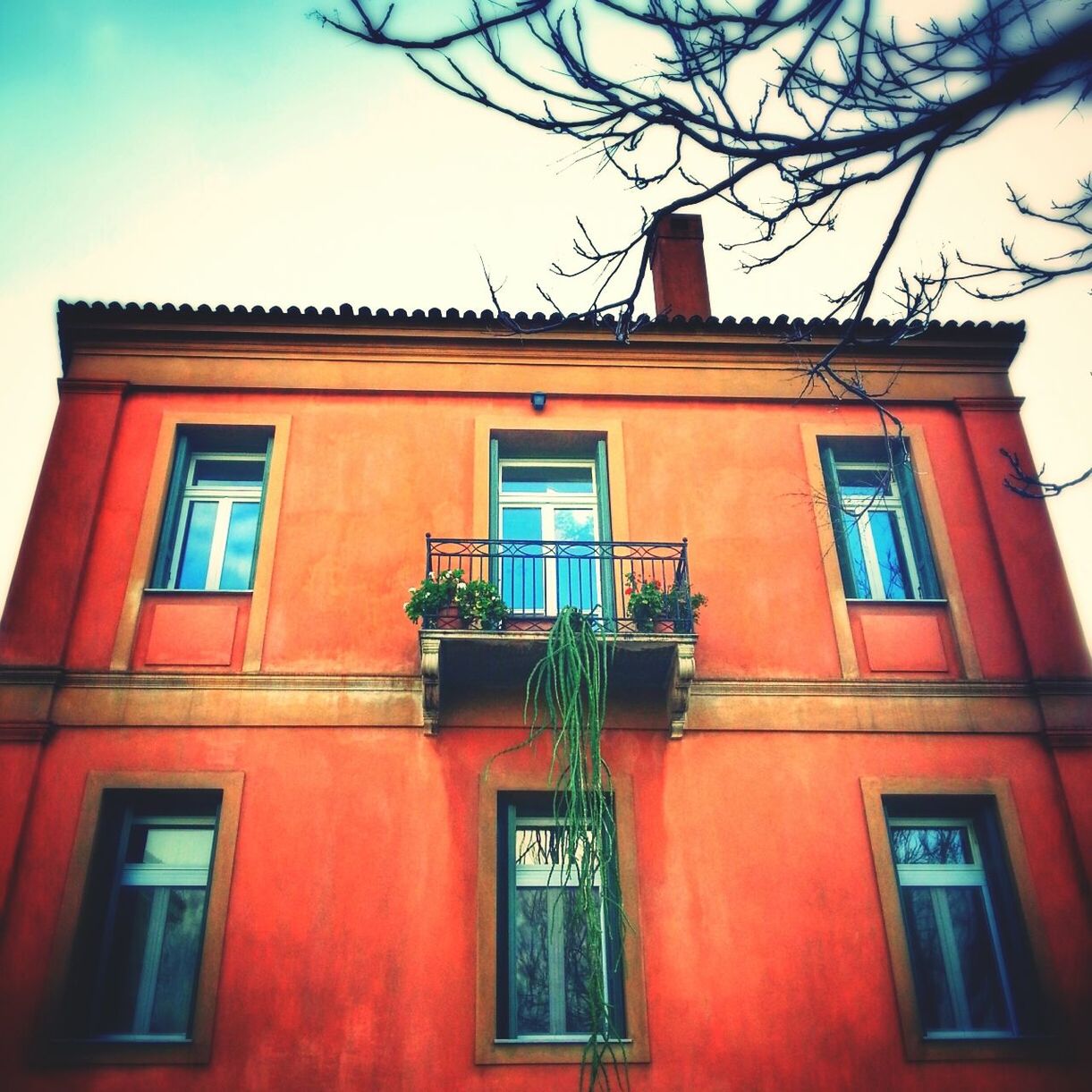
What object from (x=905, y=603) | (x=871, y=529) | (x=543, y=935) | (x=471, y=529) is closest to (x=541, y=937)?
(x=543, y=935)

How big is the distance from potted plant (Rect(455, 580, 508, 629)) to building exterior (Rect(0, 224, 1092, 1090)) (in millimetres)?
112

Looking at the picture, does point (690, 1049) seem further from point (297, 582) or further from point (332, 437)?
point (332, 437)

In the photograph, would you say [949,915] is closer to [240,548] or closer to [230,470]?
[240,548]

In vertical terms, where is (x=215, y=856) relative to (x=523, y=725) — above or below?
below

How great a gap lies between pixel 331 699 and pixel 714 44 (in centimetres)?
552

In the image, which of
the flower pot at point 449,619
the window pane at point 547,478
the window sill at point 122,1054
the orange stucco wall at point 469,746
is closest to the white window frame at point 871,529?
the orange stucco wall at point 469,746

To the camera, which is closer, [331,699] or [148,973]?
[148,973]

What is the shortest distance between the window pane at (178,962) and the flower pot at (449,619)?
267 centimetres

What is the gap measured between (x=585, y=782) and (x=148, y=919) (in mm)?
3392

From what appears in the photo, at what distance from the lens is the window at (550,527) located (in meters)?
8.01

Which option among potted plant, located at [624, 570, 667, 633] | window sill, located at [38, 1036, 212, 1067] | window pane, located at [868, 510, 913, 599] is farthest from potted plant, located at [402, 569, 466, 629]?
window pane, located at [868, 510, 913, 599]

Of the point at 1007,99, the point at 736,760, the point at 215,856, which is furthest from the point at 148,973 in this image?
the point at 1007,99

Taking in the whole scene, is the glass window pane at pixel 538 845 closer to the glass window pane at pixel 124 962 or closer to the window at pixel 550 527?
the window at pixel 550 527

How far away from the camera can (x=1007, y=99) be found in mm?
3465
